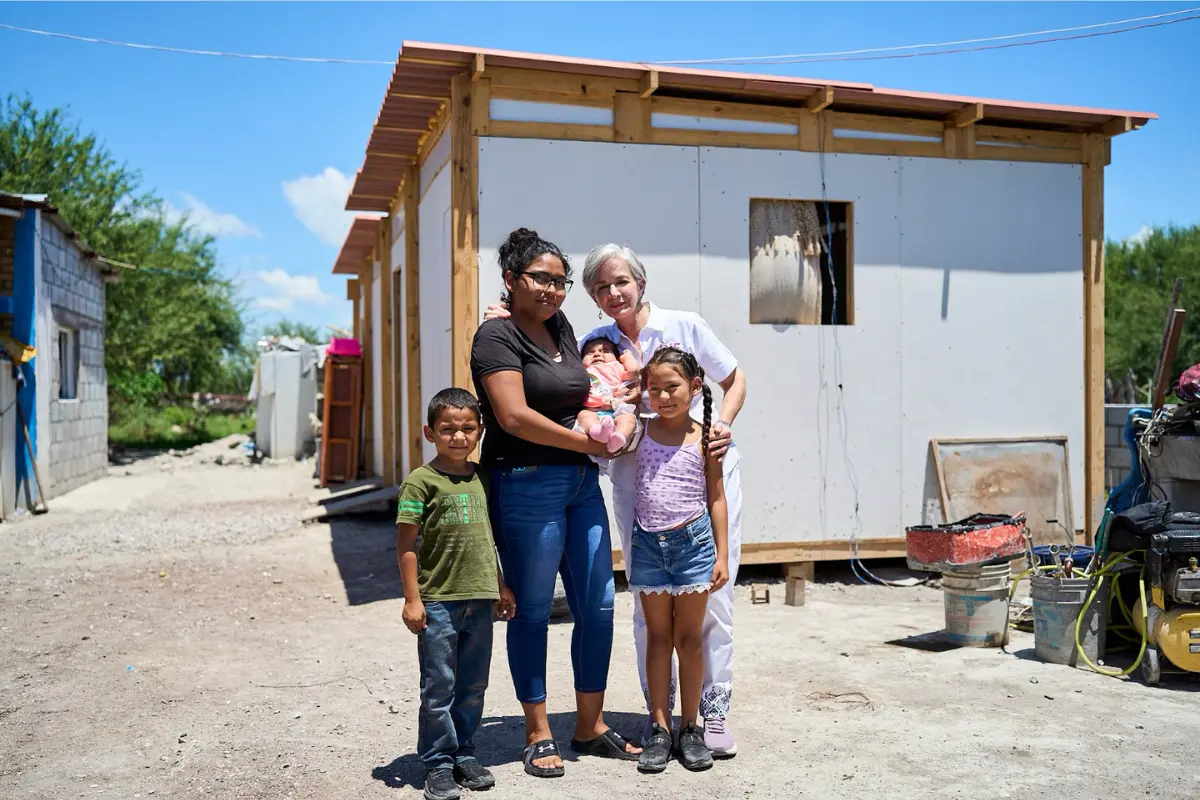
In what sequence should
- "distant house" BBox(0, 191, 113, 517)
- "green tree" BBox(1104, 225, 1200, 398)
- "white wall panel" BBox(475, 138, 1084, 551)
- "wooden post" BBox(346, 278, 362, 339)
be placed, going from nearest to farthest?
"white wall panel" BBox(475, 138, 1084, 551), "distant house" BBox(0, 191, 113, 517), "wooden post" BBox(346, 278, 362, 339), "green tree" BBox(1104, 225, 1200, 398)

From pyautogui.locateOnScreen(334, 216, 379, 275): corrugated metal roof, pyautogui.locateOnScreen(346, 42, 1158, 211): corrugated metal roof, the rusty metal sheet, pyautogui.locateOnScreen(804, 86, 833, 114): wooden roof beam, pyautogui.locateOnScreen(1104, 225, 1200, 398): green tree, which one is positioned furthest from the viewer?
pyautogui.locateOnScreen(1104, 225, 1200, 398): green tree

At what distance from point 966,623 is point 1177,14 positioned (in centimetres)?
873

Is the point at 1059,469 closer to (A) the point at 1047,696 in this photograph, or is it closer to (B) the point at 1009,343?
(B) the point at 1009,343

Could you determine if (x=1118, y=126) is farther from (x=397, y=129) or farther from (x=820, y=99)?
(x=397, y=129)

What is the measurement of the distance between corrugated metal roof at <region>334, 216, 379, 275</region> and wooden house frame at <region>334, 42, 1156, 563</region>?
157 inches

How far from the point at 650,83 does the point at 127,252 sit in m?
19.1

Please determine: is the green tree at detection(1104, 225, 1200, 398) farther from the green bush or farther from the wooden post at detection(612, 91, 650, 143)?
the green bush

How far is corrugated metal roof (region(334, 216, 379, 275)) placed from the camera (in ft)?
44.1

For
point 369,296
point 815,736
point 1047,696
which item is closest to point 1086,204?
point 1047,696

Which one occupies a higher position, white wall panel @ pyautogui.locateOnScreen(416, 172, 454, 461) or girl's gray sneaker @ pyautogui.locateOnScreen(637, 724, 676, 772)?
white wall panel @ pyautogui.locateOnScreen(416, 172, 454, 461)

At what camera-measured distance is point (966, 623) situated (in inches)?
223

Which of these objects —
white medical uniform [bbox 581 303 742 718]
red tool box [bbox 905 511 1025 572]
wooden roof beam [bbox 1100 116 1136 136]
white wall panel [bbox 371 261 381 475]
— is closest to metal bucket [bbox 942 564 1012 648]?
red tool box [bbox 905 511 1025 572]

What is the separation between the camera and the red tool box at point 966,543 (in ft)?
18.2

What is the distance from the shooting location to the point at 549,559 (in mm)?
3596
